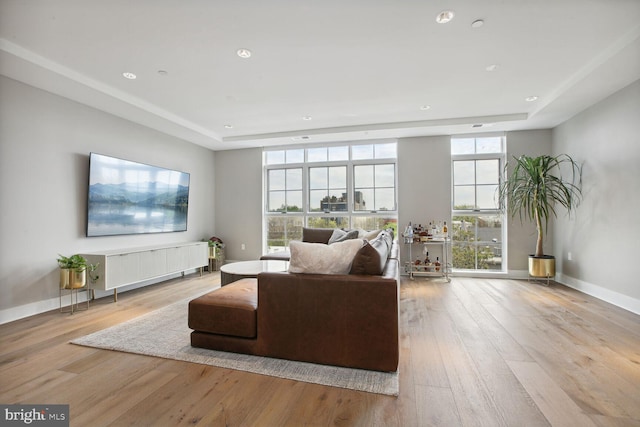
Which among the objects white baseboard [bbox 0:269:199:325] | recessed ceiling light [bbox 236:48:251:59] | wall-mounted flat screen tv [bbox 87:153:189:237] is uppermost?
recessed ceiling light [bbox 236:48:251:59]

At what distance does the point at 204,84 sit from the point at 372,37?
6.85 ft

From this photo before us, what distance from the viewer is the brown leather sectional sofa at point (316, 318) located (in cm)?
207

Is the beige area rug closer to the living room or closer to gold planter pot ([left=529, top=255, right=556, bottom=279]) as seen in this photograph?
the living room

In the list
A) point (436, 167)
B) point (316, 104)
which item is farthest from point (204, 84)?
point (436, 167)

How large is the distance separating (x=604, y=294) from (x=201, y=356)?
494 cm

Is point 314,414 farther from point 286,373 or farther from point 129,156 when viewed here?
point 129,156

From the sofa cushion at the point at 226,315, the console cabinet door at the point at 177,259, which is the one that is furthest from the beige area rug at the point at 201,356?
the console cabinet door at the point at 177,259

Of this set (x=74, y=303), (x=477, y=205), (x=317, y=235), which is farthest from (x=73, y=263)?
(x=477, y=205)

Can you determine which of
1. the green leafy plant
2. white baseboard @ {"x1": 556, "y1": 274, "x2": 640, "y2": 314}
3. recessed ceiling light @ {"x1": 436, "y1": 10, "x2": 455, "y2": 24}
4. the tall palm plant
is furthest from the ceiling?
white baseboard @ {"x1": 556, "y1": 274, "x2": 640, "y2": 314}

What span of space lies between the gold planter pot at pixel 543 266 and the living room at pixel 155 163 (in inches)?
10.2

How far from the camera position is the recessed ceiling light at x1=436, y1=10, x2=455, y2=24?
2.30m

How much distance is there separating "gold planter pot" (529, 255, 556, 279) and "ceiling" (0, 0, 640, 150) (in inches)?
87.8

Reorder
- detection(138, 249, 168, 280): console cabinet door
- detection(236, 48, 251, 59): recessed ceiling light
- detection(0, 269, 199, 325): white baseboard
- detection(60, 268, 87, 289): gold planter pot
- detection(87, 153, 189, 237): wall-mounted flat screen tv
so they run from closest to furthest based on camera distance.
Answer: detection(236, 48, 251, 59): recessed ceiling light, detection(0, 269, 199, 325): white baseboard, detection(60, 268, 87, 289): gold planter pot, detection(87, 153, 189, 237): wall-mounted flat screen tv, detection(138, 249, 168, 280): console cabinet door

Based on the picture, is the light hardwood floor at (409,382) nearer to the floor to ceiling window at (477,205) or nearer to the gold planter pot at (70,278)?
the gold planter pot at (70,278)
